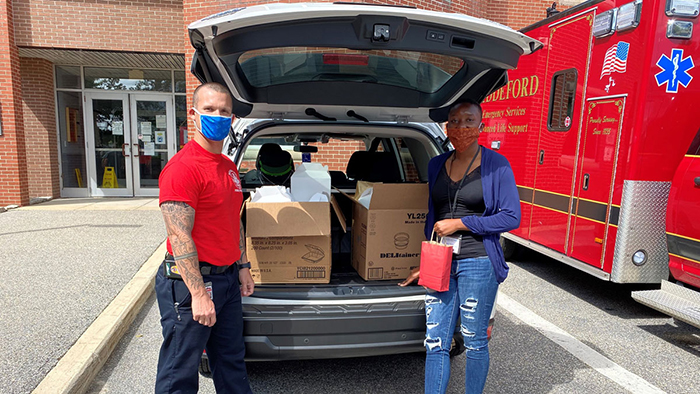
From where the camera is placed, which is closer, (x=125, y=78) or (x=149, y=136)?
(x=125, y=78)

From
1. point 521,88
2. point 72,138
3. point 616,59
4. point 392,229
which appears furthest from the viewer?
point 72,138

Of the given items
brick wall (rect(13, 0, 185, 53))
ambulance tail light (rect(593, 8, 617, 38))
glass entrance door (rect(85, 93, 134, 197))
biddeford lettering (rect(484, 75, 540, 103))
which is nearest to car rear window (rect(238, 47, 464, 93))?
ambulance tail light (rect(593, 8, 617, 38))

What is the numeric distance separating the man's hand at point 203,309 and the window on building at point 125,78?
32.5 feet

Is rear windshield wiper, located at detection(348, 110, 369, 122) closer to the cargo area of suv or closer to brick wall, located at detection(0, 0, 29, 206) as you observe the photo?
the cargo area of suv

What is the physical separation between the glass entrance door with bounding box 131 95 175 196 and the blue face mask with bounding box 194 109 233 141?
Result: 947 centimetres

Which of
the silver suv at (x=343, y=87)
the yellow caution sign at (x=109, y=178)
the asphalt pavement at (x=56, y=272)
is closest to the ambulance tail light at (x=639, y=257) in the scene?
the silver suv at (x=343, y=87)

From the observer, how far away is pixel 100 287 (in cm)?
418

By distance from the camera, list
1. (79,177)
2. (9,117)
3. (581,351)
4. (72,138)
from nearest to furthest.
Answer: (581,351), (9,117), (72,138), (79,177)

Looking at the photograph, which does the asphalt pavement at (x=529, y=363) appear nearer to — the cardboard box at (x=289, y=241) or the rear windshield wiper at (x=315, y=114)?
the cardboard box at (x=289, y=241)

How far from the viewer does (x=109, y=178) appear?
35.3ft

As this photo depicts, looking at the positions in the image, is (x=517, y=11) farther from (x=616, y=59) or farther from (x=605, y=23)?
(x=616, y=59)

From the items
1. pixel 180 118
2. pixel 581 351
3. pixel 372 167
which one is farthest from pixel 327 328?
pixel 180 118

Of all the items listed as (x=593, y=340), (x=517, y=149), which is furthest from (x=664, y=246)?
(x=517, y=149)

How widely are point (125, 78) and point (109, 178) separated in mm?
2459
